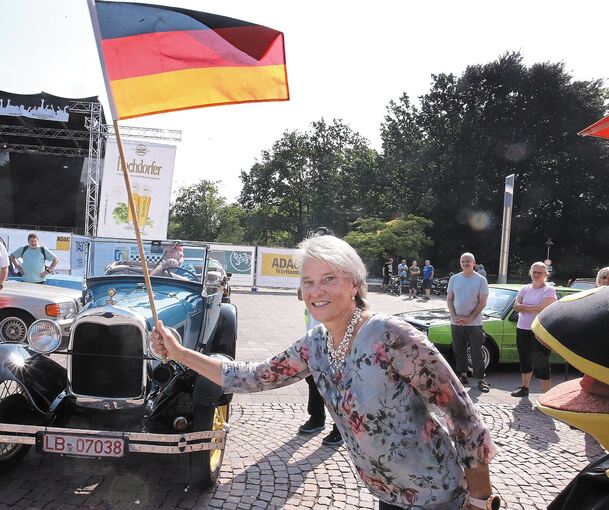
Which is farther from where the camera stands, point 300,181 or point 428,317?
point 300,181

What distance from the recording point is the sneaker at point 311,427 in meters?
4.84

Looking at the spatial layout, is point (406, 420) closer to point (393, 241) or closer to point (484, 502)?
point (484, 502)

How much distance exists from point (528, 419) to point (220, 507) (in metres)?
3.95

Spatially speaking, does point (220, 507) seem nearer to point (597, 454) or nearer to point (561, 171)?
point (597, 454)

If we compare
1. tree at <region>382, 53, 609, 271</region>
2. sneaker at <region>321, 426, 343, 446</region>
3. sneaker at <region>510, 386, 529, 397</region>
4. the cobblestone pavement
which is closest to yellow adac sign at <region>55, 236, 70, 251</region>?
the cobblestone pavement

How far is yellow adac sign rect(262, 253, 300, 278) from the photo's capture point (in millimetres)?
22047

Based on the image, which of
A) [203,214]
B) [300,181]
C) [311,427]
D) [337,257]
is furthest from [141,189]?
[203,214]

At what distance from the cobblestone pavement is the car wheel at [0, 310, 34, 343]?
4.64 m

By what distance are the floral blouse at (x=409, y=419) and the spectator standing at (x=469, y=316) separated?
5.37 metres

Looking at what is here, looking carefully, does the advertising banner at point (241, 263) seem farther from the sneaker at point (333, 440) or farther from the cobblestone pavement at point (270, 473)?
the sneaker at point (333, 440)

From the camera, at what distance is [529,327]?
632 centimetres

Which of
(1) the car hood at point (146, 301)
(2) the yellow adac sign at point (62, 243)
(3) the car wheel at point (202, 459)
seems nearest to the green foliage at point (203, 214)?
(2) the yellow adac sign at point (62, 243)

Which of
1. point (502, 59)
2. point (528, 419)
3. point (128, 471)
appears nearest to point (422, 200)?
point (502, 59)

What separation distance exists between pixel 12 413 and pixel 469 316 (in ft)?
18.3
